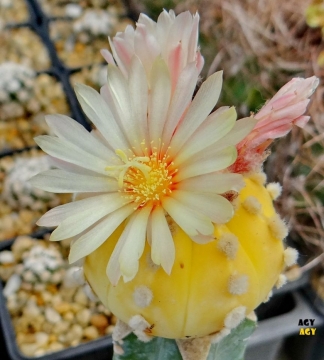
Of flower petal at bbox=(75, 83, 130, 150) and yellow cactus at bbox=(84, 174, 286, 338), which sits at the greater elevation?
flower petal at bbox=(75, 83, 130, 150)

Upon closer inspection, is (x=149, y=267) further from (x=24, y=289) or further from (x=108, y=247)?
(x=24, y=289)

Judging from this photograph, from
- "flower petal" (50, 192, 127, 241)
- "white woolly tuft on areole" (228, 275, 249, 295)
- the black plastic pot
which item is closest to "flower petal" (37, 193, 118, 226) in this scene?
"flower petal" (50, 192, 127, 241)

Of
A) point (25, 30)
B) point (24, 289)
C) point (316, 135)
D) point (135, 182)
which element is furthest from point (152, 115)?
point (25, 30)

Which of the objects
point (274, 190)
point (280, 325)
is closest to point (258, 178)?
point (274, 190)

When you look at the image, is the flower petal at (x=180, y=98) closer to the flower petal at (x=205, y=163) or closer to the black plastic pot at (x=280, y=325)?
the flower petal at (x=205, y=163)

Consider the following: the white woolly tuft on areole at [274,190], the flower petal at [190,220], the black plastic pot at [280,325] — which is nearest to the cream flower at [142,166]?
the flower petal at [190,220]

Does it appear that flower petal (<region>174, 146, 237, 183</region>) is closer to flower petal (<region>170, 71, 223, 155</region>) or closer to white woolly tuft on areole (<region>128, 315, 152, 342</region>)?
flower petal (<region>170, 71, 223, 155</region>)
